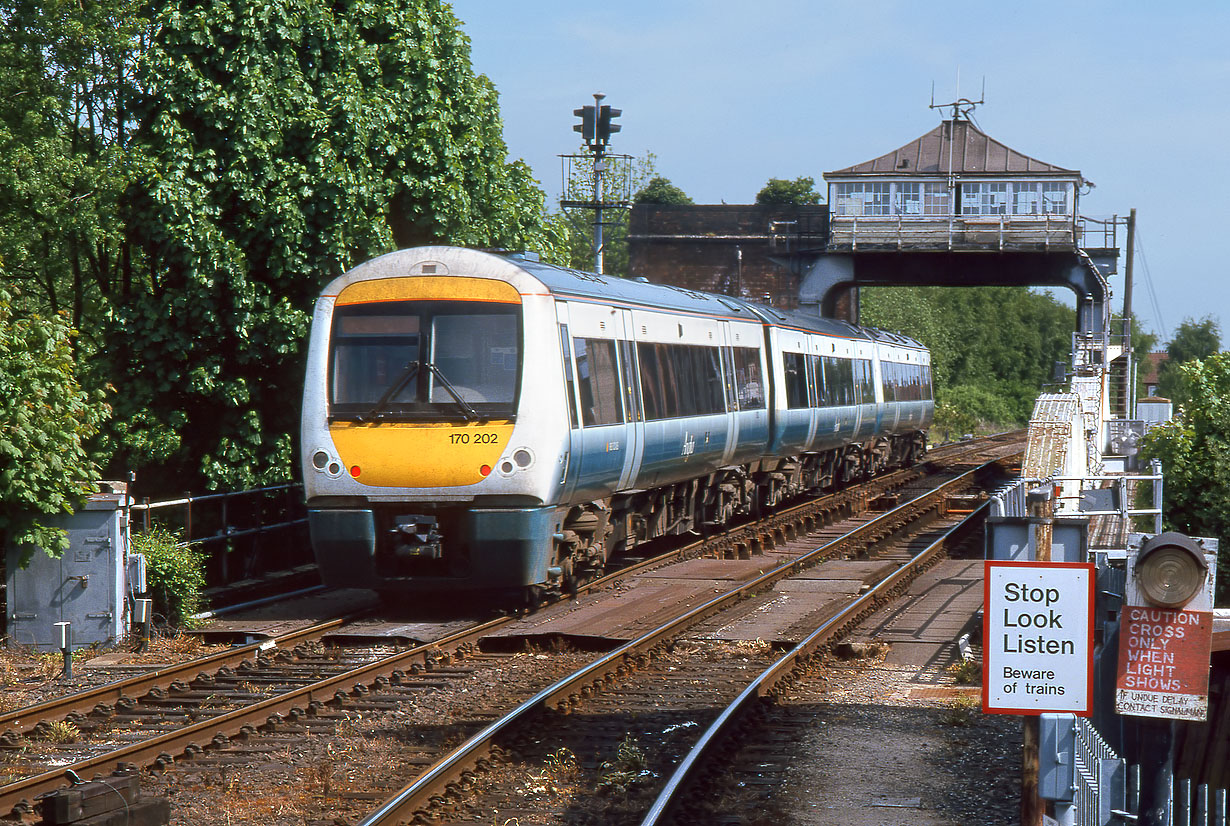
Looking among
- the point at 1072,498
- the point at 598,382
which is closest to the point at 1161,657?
the point at 598,382

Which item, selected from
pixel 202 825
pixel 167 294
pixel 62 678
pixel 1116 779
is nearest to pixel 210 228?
pixel 167 294

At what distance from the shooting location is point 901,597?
1509 centimetres

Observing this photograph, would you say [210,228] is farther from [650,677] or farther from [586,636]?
[650,677]

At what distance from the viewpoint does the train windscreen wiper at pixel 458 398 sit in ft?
40.4

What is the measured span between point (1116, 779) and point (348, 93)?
1280 centimetres

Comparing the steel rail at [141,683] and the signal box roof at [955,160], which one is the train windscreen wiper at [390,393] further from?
the signal box roof at [955,160]

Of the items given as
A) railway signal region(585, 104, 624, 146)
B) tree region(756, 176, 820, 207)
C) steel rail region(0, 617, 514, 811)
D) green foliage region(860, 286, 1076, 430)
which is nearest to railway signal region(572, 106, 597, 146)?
railway signal region(585, 104, 624, 146)

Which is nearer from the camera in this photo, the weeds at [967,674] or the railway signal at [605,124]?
the weeds at [967,674]

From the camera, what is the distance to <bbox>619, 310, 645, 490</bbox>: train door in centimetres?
1472

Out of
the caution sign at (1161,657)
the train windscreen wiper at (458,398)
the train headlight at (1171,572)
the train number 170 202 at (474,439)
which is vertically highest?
the train windscreen wiper at (458,398)

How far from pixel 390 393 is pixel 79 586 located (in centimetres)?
302

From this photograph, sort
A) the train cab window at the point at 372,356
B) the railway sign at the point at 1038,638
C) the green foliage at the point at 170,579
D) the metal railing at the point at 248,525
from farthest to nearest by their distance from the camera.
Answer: the metal railing at the point at 248,525, the green foliage at the point at 170,579, the train cab window at the point at 372,356, the railway sign at the point at 1038,638

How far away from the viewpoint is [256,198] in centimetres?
1598

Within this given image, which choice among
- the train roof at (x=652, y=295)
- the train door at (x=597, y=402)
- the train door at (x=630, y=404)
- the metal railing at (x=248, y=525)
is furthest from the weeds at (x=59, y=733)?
the metal railing at (x=248, y=525)
